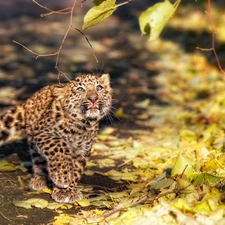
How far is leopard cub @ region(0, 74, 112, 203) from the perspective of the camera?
712 centimetres

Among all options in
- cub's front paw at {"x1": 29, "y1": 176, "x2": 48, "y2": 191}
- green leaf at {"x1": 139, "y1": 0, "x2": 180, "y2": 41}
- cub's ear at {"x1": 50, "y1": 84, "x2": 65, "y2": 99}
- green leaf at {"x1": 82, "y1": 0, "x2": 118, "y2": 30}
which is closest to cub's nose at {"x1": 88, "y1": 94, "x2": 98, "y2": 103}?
cub's ear at {"x1": 50, "y1": 84, "x2": 65, "y2": 99}

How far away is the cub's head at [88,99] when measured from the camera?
23.8 feet

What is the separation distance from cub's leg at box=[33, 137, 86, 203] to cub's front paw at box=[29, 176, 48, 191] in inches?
8.0

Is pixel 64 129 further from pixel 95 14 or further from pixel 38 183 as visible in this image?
pixel 95 14

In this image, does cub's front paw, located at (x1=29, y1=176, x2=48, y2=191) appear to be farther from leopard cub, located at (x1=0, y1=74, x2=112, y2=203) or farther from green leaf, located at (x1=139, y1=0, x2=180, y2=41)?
green leaf, located at (x1=139, y1=0, x2=180, y2=41)

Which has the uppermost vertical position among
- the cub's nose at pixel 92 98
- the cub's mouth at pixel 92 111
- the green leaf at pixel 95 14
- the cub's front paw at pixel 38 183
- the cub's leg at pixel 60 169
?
the green leaf at pixel 95 14

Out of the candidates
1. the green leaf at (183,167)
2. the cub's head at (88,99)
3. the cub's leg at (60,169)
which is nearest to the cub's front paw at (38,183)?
the cub's leg at (60,169)

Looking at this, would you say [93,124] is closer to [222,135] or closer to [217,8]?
[222,135]

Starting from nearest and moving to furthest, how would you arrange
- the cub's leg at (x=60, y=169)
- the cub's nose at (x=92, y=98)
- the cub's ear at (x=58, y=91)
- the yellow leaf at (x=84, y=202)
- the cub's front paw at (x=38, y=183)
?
the yellow leaf at (x=84, y=202) → the cub's leg at (x=60, y=169) → the cub's nose at (x=92, y=98) → the cub's front paw at (x=38, y=183) → the cub's ear at (x=58, y=91)

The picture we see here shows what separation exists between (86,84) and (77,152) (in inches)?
26.2

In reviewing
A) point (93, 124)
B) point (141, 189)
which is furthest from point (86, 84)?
point (141, 189)

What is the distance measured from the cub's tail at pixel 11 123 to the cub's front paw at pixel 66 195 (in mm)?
900

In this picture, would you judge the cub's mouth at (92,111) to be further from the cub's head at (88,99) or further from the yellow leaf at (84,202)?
the yellow leaf at (84,202)

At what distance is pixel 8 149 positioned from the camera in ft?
28.9
